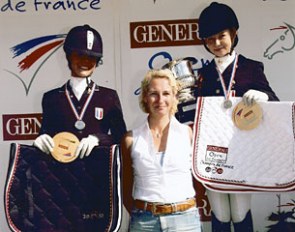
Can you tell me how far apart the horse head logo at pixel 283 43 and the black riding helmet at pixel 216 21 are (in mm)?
452

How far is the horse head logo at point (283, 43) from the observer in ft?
11.0

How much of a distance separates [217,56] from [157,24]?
0.58 metres

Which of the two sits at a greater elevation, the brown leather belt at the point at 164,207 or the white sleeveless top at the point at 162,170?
the white sleeveless top at the point at 162,170

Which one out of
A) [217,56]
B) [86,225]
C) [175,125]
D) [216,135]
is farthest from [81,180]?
[217,56]

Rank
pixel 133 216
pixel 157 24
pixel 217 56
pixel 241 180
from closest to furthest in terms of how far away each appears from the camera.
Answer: pixel 133 216 → pixel 241 180 → pixel 217 56 → pixel 157 24

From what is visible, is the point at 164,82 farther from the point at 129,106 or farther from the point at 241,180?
the point at 129,106

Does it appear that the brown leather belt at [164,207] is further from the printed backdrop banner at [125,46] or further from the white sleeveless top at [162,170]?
the printed backdrop banner at [125,46]

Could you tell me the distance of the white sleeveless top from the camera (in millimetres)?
2445

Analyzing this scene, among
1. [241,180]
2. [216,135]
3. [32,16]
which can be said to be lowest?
[241,180]

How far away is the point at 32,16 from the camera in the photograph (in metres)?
3.41

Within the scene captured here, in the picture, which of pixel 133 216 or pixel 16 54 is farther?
pixel 16 54

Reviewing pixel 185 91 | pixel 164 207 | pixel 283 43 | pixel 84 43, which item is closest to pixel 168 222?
pixel 164 207

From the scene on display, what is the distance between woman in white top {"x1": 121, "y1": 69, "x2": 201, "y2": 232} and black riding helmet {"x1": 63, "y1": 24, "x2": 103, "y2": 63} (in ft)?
1.55

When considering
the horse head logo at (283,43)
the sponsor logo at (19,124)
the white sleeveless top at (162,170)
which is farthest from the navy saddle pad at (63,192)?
the horse head logo at (283,43)
